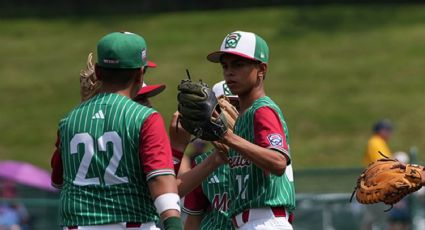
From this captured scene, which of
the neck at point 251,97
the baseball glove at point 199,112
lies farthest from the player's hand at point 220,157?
the baseball glove at point 199,112

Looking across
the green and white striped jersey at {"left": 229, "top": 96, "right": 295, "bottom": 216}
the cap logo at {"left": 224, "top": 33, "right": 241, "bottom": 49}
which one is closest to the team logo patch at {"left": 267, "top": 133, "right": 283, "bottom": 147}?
the green and white striped jersey at {"left": 229, "top": 96, "right": 295, "bottom": 216}

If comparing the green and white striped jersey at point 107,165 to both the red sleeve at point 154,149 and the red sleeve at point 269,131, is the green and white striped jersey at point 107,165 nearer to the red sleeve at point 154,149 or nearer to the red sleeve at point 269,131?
the red sleeve at point 154,149

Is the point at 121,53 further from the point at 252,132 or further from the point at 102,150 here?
the point at 252,132

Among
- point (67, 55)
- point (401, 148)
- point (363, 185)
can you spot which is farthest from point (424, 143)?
point (363, 185)

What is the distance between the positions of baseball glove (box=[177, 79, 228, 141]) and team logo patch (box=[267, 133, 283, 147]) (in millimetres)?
388

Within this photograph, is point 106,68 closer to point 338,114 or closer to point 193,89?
point 193,89

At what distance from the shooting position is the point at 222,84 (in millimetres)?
7414

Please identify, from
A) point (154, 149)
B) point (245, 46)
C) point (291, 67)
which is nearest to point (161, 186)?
point (154, 149)

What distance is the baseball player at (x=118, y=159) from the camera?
555 centimetres

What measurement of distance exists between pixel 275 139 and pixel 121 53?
105 cm

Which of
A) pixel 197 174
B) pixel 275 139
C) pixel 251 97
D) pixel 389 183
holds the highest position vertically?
pixel 251 97

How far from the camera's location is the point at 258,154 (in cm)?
588

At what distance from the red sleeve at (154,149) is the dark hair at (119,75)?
29cm

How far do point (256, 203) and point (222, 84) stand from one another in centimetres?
134
